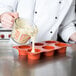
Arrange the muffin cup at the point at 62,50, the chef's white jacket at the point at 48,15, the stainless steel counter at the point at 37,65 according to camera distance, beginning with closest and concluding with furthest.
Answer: the stainless steel counter at the point at 37,65
the muffin cup at the point at 62,50
the chef's white jacket at the point at 48,15

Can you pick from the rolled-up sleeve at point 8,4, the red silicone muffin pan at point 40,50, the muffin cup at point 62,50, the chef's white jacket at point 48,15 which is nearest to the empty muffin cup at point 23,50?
the red silicone muffin pan at point 40,50

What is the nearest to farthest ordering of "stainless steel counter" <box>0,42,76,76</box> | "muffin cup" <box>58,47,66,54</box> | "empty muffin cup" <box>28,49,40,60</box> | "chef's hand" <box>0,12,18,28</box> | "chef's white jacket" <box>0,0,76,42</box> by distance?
"stainless steel counter" <box>0,42,76,76</box> → "empty muffin cup" <box>28,49,40,60</box> → "muffin cup" <box>58,47,66,54</box> → "chef's hand" <box>0,12,18,28</box> → "chef's white jacket" <box>0,0,76,42</box>

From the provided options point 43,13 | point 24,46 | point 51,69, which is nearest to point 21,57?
point 24,46

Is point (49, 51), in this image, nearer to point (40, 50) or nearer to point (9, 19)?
point (40, 50)

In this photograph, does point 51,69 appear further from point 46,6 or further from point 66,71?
point 46,6

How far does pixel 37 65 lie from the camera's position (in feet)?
2.43

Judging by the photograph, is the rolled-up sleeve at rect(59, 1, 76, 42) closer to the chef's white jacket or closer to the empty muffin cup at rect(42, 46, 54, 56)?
the chef's white jacket

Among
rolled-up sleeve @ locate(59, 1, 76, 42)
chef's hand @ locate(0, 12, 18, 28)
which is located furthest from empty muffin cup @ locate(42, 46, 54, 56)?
rolled-up sleeve @ locate(59, 1, 76, 42)

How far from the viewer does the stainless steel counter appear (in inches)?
25.9

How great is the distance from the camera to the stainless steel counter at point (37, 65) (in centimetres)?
66

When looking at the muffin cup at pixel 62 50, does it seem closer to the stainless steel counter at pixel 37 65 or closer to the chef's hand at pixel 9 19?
the stainless steel counter at pixel 37 65

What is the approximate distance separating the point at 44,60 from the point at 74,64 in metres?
0.14

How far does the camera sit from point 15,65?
2.40 feet

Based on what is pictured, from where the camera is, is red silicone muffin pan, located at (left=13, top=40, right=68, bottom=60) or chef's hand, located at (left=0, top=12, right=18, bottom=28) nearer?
red silicone muffin pan, located at (left=13, top=40, right=68, bottom=60)
